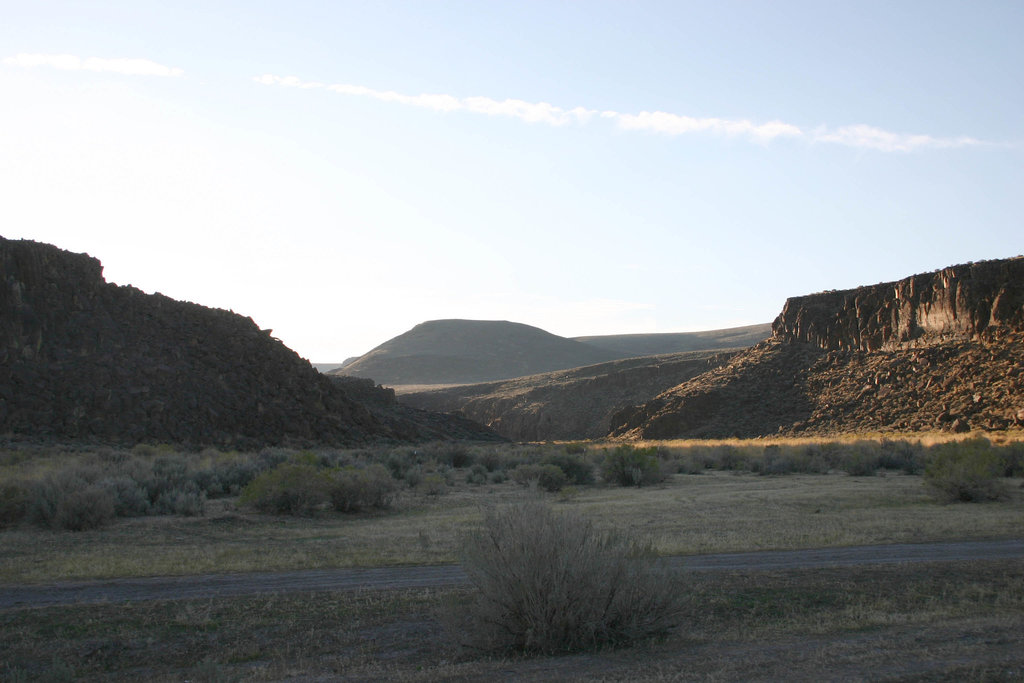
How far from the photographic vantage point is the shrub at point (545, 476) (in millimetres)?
27500

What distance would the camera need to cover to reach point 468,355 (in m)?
156

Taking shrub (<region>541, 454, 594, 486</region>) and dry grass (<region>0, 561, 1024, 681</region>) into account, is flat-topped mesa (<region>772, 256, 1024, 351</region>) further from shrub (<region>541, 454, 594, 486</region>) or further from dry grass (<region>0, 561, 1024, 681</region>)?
dry grass (<region>0, 561, 1024, 681</region>)

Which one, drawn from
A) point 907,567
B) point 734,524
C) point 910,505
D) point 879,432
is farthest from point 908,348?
point 907,567

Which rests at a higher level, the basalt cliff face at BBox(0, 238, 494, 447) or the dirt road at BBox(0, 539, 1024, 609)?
the basalt cliff face at BBox(0, 238, 494, 447)

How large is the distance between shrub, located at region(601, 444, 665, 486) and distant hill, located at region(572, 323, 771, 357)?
4817 inches

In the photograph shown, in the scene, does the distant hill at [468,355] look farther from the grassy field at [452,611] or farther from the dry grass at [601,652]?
the dry grass at [601,652]

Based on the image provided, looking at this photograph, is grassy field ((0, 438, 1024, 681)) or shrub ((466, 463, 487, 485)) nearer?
grassy field ((0, 438, 1024, 681))

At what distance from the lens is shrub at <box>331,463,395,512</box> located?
21078 mm

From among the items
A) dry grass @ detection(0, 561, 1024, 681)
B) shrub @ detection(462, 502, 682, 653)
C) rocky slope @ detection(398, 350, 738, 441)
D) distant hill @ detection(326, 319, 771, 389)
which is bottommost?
rocky slope @ detection(398, 350, 738, 441)

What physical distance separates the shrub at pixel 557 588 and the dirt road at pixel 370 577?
2.46 metres

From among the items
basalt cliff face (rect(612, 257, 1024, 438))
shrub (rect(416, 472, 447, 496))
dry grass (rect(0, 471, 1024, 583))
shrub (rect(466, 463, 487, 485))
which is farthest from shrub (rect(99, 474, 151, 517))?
basalt cliff face (rect(612, 257, 1024, 438))

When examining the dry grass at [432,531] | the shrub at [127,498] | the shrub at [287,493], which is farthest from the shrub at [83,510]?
the shrub at [287,493]

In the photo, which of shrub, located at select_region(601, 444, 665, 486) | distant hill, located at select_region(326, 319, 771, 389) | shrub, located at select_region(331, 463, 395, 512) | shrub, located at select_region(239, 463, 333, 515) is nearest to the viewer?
shrub, located at select_region(239, 463, 333, 515)

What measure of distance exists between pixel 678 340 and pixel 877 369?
124199 millimetres
